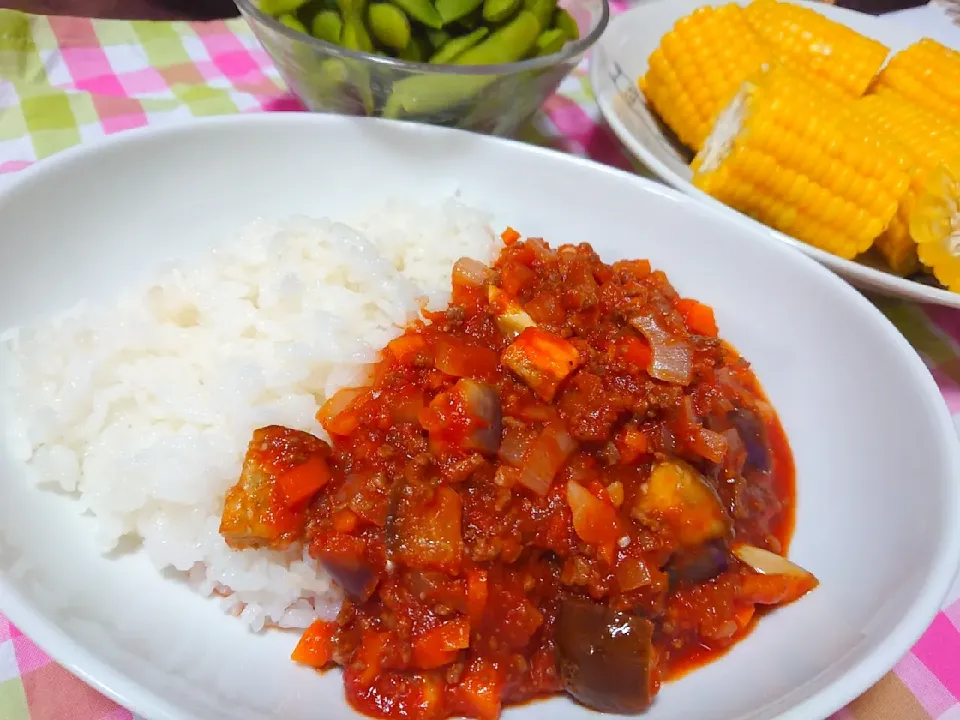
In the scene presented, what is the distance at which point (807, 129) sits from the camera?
330 centimetres

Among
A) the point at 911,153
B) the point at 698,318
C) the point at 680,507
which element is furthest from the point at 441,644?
the point at 911,153

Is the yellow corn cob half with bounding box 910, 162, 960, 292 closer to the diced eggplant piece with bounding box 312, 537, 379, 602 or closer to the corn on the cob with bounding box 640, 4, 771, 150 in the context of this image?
the corn on the cob with bounding box 640, 4, 771, 150

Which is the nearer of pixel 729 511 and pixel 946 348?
pixel 729 511

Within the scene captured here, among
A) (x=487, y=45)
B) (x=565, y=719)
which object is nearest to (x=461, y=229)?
(x=487, y=45)

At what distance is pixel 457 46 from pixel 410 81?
416 millimetres

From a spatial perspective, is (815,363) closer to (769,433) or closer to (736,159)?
(769,433)

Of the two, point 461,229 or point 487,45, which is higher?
point 487,45

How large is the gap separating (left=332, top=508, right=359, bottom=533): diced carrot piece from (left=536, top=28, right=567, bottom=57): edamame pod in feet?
8.25

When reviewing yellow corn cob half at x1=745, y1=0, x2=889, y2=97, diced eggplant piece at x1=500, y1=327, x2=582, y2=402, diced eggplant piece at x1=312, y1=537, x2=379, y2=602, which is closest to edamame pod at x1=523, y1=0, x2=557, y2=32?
yellow corn cob half at x1=745, y1=0, x2=889, y2=97

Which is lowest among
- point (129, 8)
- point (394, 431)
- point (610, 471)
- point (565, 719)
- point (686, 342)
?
point (129, 8)

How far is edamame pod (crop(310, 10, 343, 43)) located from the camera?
11.2 feet

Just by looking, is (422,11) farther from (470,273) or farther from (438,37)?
(470,273)

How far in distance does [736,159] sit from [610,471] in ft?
5.93

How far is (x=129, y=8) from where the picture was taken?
5199 millimetres
